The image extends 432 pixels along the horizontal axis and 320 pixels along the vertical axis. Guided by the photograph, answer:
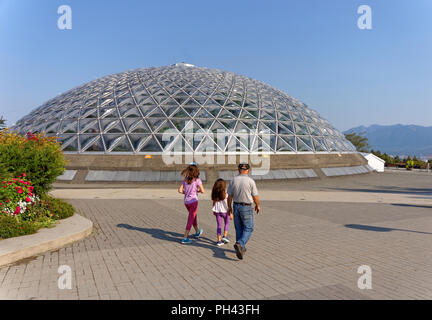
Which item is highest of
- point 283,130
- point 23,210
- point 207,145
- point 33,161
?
point 283,130

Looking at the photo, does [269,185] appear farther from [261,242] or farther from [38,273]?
[38,273]

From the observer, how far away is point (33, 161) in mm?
9789

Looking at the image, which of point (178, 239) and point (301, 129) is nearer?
point (178, 239)

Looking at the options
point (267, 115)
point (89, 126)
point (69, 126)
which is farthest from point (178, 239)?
point (69, 126)

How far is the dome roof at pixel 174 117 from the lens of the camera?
23.1 metres

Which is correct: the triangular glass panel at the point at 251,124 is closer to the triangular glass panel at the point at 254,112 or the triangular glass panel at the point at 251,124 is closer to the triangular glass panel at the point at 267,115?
the triangular glass panel at the point at 254,112

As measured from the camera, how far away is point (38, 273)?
546 centimetres

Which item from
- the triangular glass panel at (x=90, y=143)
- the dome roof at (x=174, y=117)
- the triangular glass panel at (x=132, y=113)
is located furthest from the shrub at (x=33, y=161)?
the triangular glass panel at (x=132, y=113)

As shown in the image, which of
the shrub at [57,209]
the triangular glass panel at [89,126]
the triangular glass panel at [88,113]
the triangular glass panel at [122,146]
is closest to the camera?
the shrub at [57,209]

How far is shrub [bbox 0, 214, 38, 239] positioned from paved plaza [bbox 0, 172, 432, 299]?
1299 mm

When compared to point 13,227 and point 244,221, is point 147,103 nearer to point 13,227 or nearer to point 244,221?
point 13,227

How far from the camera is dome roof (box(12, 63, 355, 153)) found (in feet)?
75.7

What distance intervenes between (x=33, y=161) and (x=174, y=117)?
582 inches

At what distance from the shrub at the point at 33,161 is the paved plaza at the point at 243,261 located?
85.9 inches
